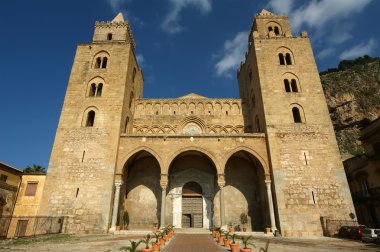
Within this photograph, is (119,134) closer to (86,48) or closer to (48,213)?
(48,213)

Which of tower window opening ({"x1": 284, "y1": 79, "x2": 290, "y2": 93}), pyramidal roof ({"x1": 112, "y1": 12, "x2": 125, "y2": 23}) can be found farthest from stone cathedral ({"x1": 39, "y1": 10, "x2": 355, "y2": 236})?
pyramidal roof ({"x1": 112, "y1": 12, "x2": 125, "y2": 23})

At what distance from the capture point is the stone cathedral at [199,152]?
53.7 ft

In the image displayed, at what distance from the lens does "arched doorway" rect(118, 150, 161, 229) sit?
1916 centimetres

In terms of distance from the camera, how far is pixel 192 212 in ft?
64.4

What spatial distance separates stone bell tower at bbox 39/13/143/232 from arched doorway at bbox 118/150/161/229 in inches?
92.0

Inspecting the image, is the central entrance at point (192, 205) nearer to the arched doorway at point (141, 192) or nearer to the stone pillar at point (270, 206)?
the arched doorway at point (141, 192)

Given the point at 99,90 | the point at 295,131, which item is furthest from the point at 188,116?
the point at 295,131

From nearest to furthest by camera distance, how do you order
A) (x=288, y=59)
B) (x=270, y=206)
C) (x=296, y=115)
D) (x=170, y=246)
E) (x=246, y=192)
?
1. (x=170, y=246)
2. (x=270, y=206)
3. (x=296, y=115)
4. (x=246, y=192)
5. (x=288, y=59)

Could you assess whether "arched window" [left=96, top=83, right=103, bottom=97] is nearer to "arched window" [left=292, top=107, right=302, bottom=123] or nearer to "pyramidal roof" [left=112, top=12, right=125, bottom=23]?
"pyramidal roof" [left=112, top=12, right=125, bottom=23]

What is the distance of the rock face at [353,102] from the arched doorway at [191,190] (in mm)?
26641

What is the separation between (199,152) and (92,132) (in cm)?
857

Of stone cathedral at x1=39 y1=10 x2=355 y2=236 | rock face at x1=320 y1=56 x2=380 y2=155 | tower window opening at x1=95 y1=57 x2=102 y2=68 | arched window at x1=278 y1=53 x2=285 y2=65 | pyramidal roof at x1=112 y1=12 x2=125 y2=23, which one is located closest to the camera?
stone cathedral at x1=39 y1=10 x2=355 y2=236

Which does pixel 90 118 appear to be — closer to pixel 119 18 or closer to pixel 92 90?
pixel 92 90

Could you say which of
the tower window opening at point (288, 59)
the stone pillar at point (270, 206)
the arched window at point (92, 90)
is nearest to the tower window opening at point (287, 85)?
the tower window opening at point (288, 59)
